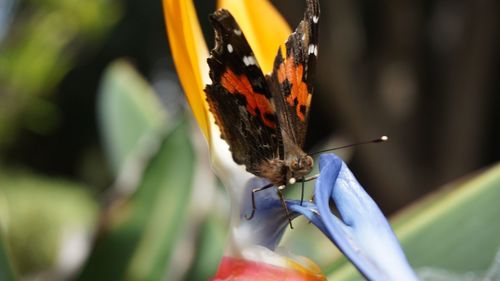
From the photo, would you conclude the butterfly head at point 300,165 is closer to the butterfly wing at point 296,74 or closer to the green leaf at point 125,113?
the butterfly wing at point 296,74

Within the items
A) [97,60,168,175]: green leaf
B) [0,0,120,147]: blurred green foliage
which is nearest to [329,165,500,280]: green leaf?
[97,60,168,175]: green leaf

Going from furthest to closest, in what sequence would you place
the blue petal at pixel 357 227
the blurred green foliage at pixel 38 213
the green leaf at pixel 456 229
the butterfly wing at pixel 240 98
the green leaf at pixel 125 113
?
1. the blurred green foliage at pixel 38 213
2. the green leaf at pixel 125 113
3. the green leaf at pixel 456 229
4. the butterfly wing at pixel 240 98
5. the blue petal at pixel 357 227

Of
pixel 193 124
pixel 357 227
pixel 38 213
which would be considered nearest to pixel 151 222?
pixel 193 124

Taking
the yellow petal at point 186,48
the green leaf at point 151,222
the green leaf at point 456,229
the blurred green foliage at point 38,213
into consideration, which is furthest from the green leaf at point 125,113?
the blurred green foliage at point 38,213

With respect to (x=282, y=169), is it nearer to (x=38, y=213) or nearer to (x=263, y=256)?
(x=263, y=256)

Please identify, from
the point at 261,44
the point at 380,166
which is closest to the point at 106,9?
the point at 380,166

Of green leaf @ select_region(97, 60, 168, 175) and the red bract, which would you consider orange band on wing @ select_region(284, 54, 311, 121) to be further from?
green leaf @ select_region(97, 60, 168, 175)
